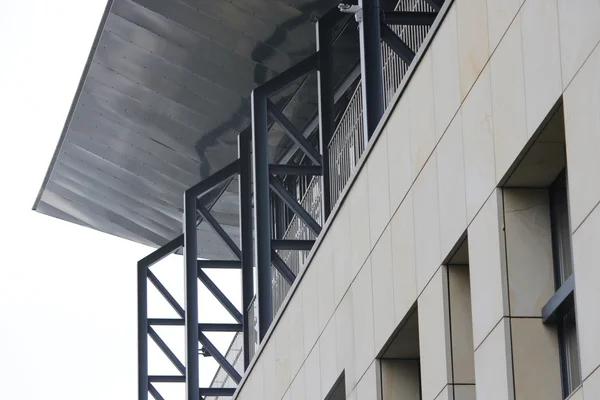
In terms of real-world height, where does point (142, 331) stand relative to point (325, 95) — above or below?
below

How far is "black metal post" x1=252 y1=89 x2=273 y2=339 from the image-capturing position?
102ft

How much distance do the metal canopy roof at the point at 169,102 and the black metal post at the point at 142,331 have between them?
2.00m

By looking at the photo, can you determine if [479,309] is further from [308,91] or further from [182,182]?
[182,182]

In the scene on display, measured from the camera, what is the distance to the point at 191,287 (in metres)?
38.5

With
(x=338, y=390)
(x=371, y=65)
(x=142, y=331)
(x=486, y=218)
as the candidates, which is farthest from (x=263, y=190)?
(x=486, y=218)

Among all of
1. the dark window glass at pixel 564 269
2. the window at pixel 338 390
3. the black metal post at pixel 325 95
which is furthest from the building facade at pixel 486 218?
the black metal post at pixel 325 95

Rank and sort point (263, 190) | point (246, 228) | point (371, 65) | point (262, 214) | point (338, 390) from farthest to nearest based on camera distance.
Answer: point (246, 228) → point (262, 214) → point (263, 190) → point (371, 65) → point (338, 390)

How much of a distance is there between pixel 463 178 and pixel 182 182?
79.2 feet

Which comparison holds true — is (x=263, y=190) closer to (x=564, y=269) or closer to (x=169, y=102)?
(x=169, y=102)

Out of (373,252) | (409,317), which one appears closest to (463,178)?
(409,317)

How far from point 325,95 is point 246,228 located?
677 centimetres

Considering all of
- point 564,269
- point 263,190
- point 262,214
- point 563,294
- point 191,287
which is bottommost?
point 563,294

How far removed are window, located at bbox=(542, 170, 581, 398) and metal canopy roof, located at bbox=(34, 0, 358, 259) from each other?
1518cm

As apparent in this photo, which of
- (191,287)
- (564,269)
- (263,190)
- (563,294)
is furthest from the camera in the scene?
(191,287)
